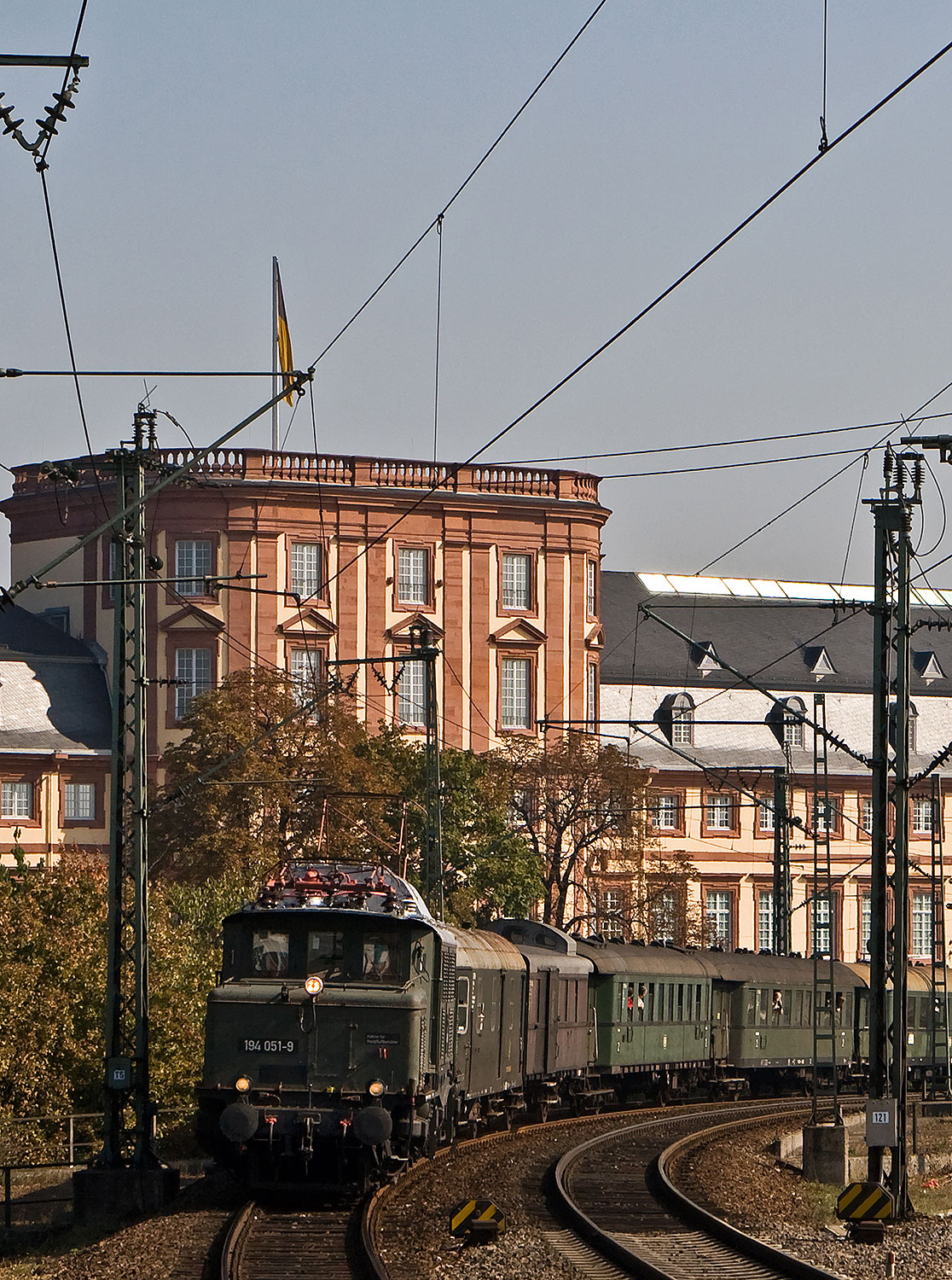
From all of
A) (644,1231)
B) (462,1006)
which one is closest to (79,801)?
(462,1006)

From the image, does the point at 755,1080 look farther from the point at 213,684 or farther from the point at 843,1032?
the point at 213,684

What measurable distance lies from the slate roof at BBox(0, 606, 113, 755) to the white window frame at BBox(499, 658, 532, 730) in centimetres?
1715

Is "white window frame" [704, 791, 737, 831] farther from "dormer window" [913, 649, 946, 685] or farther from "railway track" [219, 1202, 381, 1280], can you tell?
"railway track" [219, 1202, 381, 1280]

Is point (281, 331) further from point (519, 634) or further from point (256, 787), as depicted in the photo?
point (519, 634)

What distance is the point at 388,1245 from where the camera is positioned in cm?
2266

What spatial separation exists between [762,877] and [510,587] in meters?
20.8

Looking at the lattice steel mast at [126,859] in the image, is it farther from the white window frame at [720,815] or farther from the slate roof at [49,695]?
the white window frame at [720,815]

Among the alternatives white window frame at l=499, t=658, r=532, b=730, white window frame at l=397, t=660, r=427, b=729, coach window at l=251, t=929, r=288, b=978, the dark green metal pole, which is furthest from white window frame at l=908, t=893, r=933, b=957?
coach window at l=251, t=929, r=288, b=978

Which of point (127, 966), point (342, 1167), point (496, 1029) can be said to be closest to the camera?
point (342, 1167)

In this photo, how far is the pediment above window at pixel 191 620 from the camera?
89.8 metres

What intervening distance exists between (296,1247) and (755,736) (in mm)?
88809

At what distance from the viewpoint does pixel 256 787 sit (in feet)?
228

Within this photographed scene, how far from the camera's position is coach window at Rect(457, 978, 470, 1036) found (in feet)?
95.3

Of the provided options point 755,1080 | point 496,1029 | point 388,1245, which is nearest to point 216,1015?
point 388,1245
